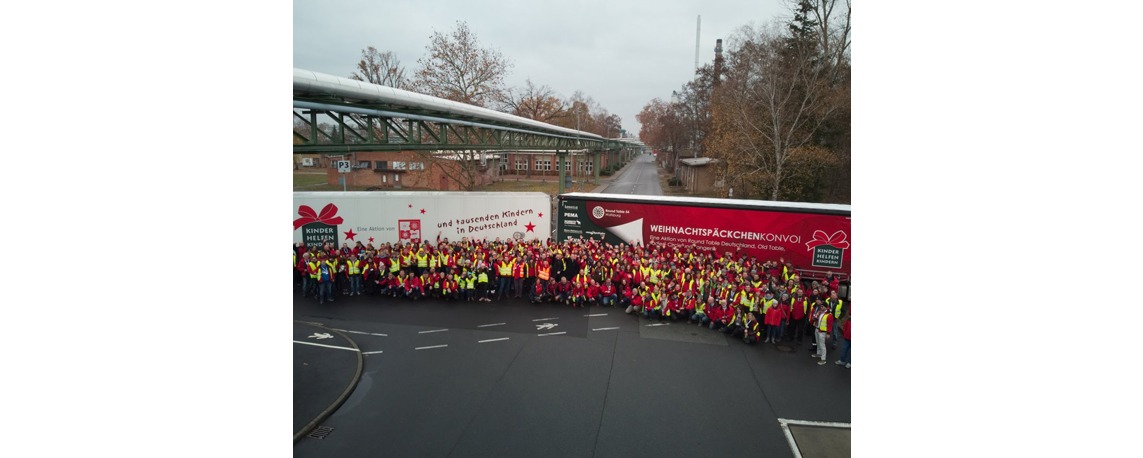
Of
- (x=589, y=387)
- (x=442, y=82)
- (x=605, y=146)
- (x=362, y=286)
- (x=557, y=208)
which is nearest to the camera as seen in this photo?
(x=589, y=387)

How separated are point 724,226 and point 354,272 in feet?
36.2

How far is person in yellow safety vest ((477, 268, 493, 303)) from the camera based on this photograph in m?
12.2

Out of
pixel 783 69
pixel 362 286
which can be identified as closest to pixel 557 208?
pixel 362 286

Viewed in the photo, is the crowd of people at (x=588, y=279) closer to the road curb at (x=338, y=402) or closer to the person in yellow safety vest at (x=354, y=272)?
the person in yellow safety vest at (x=354, y=272)

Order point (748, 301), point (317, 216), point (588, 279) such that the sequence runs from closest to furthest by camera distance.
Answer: point (748, 301)
point (588, 279)
point (317, 216)

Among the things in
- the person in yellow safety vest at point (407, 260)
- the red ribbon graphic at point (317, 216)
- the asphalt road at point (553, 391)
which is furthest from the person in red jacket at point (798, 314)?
the red ribbon graphic at point (317, 216)

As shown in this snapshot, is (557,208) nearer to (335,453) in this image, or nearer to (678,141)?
(335,453)

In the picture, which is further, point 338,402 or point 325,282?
point 325,282

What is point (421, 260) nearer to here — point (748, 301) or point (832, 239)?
point (748, 301)

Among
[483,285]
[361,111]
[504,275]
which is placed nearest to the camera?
[361,111]

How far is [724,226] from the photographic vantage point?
13.1 m

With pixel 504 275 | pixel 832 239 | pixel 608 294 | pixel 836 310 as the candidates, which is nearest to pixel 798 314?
pixel 836 310

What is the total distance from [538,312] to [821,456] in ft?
23.8

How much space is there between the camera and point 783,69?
23234 mm
